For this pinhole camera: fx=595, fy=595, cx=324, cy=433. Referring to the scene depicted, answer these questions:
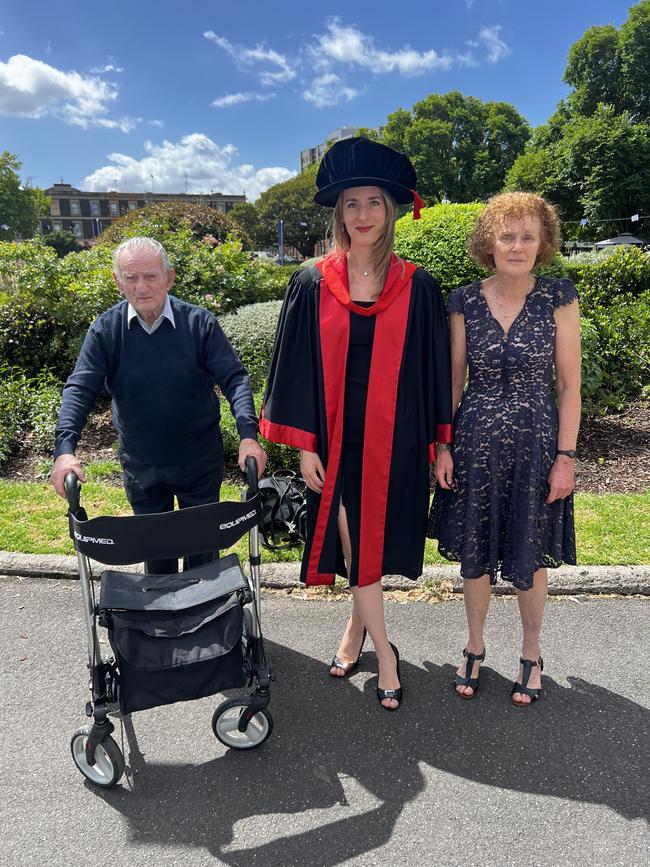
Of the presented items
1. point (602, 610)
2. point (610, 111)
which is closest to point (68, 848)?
point (602, 610)

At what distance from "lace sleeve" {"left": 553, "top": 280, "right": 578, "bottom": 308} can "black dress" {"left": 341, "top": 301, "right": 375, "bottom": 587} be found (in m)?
0.73

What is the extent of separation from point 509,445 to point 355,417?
0.64 m

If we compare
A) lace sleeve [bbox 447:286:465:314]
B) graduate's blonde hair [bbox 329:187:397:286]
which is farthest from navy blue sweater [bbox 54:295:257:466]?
lace sleeve [bbox 447:286:465:314]

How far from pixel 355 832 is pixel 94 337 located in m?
2.12

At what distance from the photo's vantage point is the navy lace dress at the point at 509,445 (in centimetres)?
237

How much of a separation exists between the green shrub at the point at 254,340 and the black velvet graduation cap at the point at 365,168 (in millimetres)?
3736

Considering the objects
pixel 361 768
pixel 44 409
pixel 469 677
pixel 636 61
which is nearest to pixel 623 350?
pixel 469 677

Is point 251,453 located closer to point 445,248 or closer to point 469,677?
point 469,677

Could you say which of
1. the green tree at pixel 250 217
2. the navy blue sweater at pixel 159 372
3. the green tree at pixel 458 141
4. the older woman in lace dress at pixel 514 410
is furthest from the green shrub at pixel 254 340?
the green tree at pixel 250 217

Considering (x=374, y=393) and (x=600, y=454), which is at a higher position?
(x=374, y=393)

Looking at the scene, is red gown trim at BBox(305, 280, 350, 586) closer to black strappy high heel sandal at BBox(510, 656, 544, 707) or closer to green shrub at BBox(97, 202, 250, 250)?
black strappy high heel sandal at BBox(510, 656, 544, 707)

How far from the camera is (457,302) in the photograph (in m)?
2.48

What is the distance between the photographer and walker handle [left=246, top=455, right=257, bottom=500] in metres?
2.26

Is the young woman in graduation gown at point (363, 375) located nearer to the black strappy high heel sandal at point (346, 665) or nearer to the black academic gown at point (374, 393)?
the black academic gown at point (374, 393)
